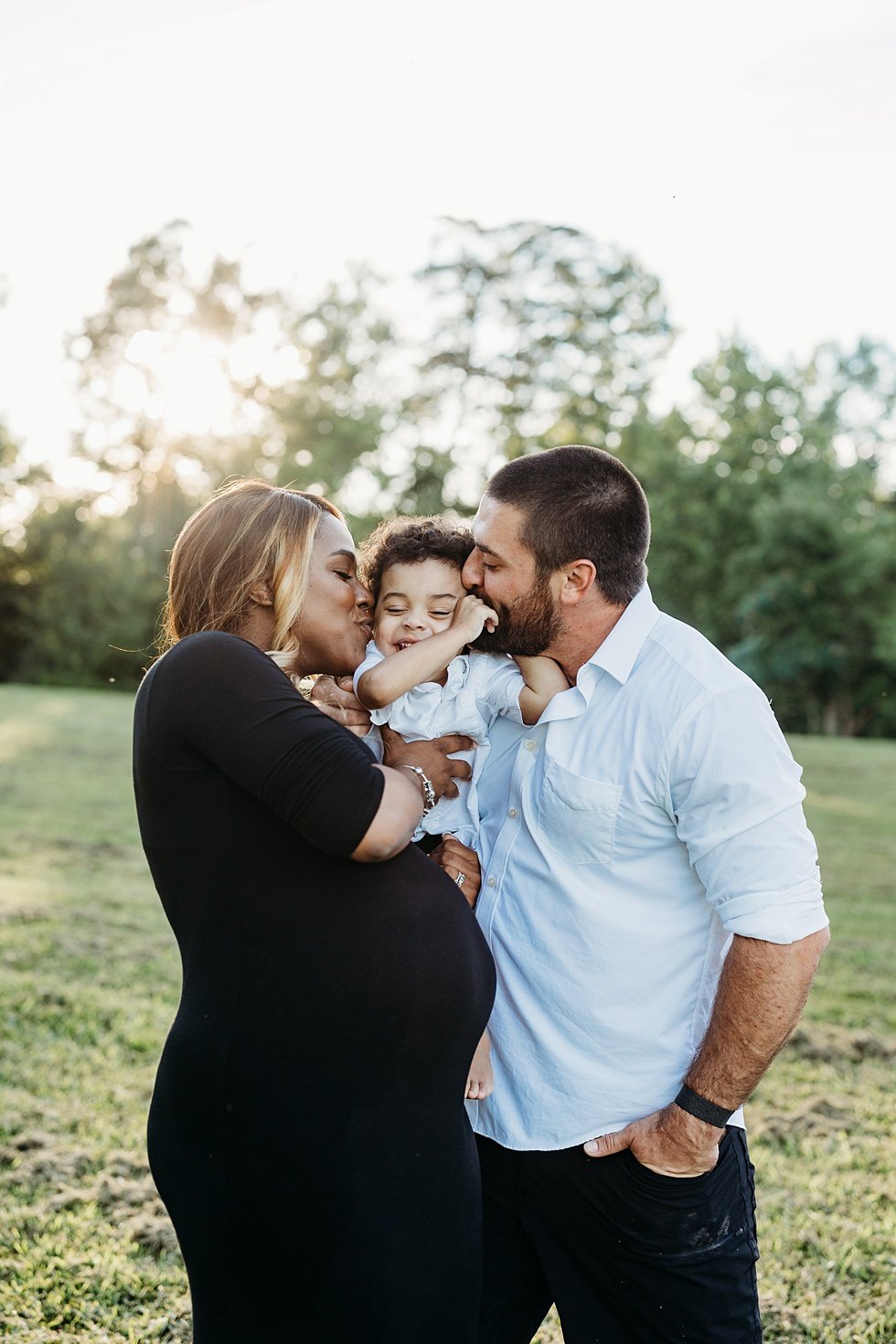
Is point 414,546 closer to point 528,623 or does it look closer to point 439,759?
point 528,623

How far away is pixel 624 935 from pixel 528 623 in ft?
2.31

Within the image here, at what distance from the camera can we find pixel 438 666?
2607mm

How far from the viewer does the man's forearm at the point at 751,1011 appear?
88.6 inches

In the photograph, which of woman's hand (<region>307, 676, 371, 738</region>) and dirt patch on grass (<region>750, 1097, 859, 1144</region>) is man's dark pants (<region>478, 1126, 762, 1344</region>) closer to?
woman's hand (<region>307, 676, 371, 738</region>)

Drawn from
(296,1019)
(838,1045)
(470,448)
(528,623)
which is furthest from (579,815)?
(470,448)

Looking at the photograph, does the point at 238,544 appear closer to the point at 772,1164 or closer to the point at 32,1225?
the point at 32,1225

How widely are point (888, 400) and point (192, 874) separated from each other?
44955 mm

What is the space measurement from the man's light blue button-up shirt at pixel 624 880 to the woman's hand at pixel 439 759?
0.84ft

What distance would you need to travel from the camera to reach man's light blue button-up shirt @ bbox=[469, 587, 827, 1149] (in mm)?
2279

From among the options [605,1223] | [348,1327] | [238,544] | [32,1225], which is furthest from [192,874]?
[32,1225]

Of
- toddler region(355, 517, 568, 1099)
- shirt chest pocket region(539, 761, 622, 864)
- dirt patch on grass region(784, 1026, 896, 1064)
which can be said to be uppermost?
toddler region(355, 517, 568, 1099)

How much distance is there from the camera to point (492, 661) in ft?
9.18

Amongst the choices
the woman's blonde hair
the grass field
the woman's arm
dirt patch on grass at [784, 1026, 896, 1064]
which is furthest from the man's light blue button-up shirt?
dirt patch on grass at [784, 1026, 896, 1064]

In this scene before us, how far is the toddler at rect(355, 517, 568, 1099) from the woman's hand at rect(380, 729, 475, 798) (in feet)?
0.08
